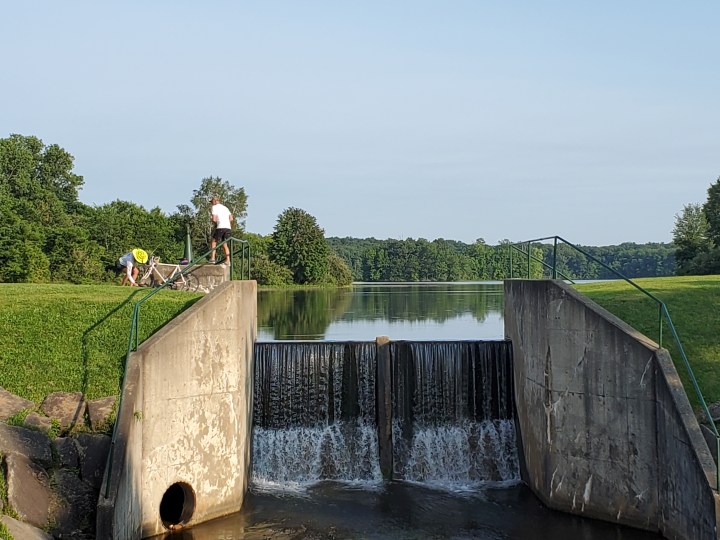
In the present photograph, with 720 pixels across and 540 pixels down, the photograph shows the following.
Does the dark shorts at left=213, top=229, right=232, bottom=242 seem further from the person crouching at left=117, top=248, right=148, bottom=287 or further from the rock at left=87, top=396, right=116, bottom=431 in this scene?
the rock at left=87, top=396, right=116, bottom=431

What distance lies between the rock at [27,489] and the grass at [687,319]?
1160 centimetres

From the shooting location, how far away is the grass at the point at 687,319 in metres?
13.2

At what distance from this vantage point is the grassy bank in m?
Answer: 12.8

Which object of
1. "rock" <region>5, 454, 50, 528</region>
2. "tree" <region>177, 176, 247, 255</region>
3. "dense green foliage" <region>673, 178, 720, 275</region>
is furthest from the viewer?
"tree" <region>177, 176, 247, 255</region>

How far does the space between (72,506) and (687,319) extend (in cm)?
1305

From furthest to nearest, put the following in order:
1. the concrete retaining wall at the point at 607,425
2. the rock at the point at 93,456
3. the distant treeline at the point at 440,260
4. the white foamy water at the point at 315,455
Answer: the distant treeline at the point at 440,260, the white foamy water at the point at 315,455, the rock at the point at 93,456, the concrete retaining wall at the point at 607,425

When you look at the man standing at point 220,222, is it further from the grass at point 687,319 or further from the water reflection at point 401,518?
the grass at point 687,319

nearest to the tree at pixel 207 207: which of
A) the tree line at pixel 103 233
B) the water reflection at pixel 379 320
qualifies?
the tree line at pixel 103 233

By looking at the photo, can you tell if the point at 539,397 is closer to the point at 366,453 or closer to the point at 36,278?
the point at 366,453

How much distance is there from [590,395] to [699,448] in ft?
8.87

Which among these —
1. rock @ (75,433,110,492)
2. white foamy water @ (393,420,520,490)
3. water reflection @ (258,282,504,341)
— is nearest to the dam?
white foamy water @ (393,420,520,490)

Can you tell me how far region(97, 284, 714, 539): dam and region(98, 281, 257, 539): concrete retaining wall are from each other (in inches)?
5.0

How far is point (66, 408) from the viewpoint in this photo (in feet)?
40.4

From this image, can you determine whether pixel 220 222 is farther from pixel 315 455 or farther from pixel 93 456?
pixel 93 456
